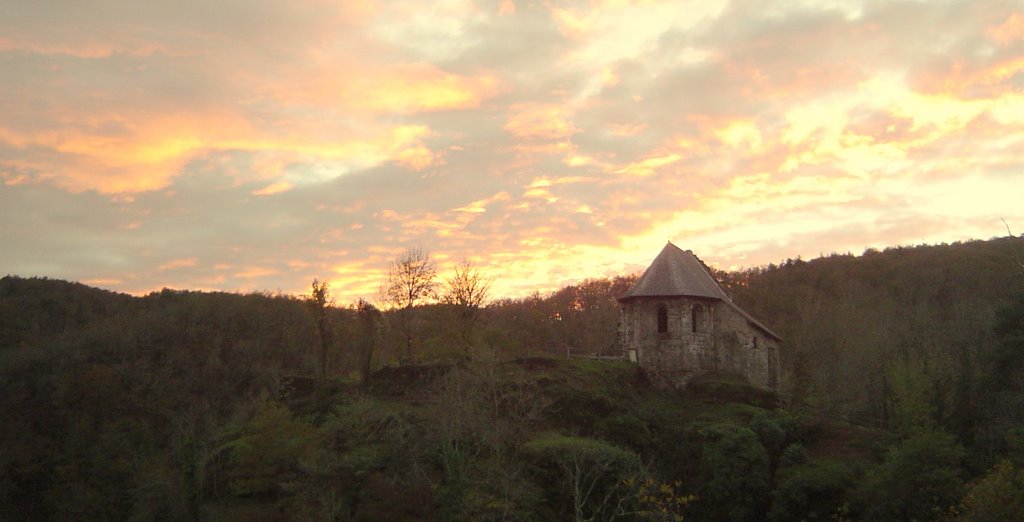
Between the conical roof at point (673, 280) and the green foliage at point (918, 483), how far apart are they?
1500cm

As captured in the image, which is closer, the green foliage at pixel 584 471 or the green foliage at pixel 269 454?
the green foliage at pixel 584 471

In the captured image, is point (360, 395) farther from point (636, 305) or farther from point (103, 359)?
point (103, 359)

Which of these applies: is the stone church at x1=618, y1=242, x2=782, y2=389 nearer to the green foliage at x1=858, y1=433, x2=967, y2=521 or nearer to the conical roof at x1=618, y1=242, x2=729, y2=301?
the conical roof at x1=618, y1=242, x2=729, y2=301

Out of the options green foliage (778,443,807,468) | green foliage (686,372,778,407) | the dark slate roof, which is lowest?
green foliage (778,443,807,468)

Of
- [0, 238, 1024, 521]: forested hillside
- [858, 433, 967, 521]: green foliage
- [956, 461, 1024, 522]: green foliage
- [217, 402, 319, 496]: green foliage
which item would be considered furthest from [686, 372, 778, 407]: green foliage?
[217, 402, 319, 496]: green foliage

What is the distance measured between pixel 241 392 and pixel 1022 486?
1757 inches

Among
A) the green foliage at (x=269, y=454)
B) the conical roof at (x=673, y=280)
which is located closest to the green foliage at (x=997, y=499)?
the conical roof at (x=673, y=280)

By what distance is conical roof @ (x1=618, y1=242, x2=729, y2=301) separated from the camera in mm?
42000

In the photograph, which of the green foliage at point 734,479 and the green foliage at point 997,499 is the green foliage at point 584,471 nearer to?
the green foliage at point 734,479

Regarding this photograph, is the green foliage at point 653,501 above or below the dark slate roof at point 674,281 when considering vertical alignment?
below

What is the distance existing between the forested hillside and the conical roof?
4.26 m

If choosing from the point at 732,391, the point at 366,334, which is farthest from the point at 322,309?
the point at 732,391

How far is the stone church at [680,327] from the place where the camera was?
41.7 metres

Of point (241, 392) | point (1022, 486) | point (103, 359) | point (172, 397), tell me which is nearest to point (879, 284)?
point (1022, 486)
